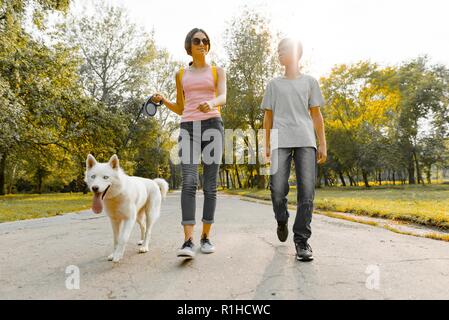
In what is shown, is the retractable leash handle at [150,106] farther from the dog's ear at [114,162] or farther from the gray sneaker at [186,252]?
the gray sneaker at [186,252]

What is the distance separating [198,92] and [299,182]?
1486mm

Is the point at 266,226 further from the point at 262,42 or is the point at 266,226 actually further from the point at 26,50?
the point at 262,42

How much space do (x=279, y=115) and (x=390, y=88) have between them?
36667mm

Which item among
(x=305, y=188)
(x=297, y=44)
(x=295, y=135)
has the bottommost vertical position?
(x=305, y=188)

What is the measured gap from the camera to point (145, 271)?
326 cm

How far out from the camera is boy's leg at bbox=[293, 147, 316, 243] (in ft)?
12.5

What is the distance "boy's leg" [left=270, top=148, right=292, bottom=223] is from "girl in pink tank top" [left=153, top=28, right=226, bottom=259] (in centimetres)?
63

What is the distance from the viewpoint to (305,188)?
3852 mm

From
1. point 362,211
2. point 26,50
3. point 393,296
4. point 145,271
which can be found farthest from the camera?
point 26,50

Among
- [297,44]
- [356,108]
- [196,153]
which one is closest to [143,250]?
[196,153]

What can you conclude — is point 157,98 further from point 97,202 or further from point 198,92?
point 97,202

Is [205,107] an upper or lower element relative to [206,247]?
upper

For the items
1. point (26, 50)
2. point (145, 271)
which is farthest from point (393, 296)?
point (26, 50)
